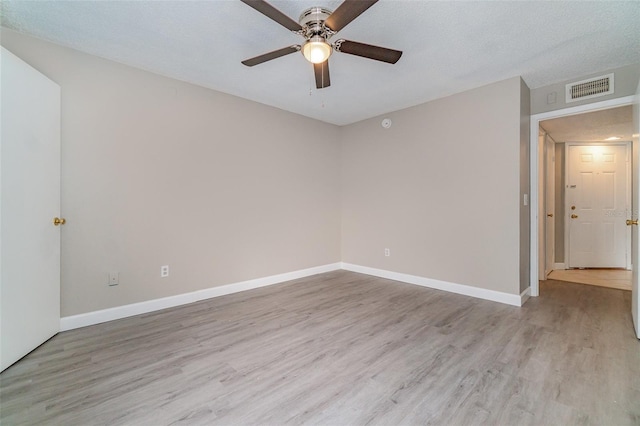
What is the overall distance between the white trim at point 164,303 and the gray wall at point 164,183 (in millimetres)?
63

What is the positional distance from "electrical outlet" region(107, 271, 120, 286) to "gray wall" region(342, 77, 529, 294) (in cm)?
328

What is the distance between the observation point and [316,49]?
189 centimetres

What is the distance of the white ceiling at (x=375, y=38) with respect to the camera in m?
1.96

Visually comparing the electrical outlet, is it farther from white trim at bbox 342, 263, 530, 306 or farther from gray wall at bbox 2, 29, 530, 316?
white trim at bbox 342, 263, 530, 306

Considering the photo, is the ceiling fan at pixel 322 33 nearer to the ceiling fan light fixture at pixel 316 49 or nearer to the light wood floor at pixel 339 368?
the ceiling fan light fixture at pixel 316 49

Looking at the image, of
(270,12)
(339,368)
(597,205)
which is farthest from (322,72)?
Result: (597,205)

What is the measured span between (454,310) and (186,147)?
3.46 m

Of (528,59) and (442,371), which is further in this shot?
(528,59)

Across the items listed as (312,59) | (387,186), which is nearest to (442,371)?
(312,59)

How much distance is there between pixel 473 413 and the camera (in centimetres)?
148

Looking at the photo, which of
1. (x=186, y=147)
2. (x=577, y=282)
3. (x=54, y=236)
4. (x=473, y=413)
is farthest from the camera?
(x=577, y=282)

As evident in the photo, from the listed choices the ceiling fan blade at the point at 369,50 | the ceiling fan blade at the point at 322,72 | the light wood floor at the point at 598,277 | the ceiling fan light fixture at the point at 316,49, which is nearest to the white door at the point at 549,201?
the light wood floor at the point at 598,277

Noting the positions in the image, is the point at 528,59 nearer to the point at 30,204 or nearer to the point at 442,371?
the point at 442,371

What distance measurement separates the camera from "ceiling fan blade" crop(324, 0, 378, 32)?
151cm
